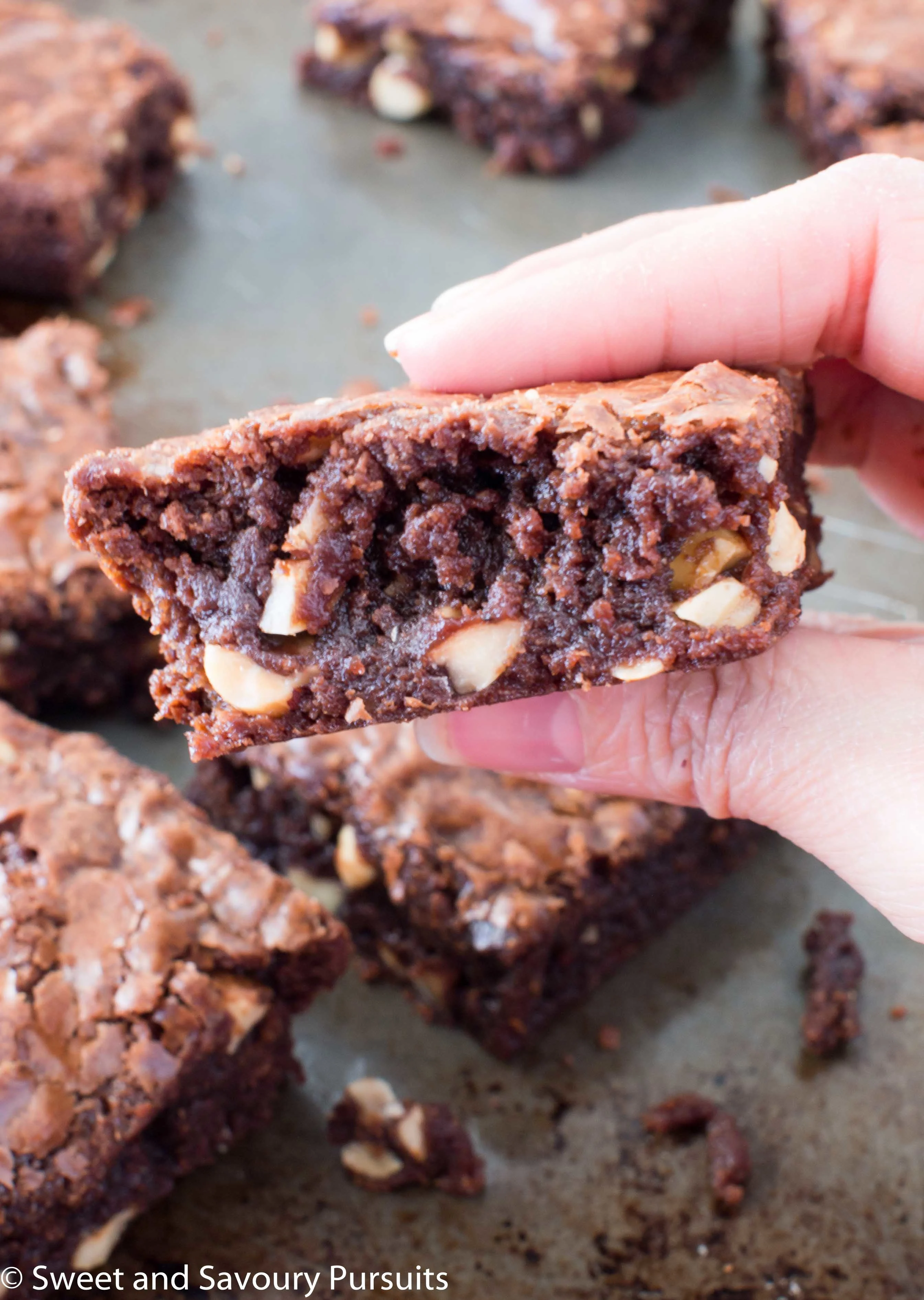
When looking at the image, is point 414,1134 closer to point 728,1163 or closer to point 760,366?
point 728,1163

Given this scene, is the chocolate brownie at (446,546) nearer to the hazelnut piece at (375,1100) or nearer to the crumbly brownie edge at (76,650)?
the hazelnut piece at (375,1100)

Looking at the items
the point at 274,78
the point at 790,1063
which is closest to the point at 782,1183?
the point at 790,1063

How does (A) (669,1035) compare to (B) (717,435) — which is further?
(A) (669,1035)

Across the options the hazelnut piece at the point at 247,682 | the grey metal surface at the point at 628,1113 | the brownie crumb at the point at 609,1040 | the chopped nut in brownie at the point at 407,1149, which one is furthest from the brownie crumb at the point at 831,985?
the hazelnut piece at the point at 247,682

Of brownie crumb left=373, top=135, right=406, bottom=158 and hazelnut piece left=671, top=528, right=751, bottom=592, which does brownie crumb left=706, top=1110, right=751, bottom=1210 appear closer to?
hazelnut piece left=671, top=528, right=751, bottom=592

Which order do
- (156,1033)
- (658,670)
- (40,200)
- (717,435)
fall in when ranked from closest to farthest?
(717,435), (658,670), (156,1033), (40,200)

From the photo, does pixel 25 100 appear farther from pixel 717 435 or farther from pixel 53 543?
pixel 717 435

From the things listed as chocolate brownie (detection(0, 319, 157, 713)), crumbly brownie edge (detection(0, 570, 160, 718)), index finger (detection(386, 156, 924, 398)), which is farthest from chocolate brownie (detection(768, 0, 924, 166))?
crumbly brownie edge (detection(0, 570, 160, 718))

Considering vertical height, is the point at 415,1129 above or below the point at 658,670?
below
